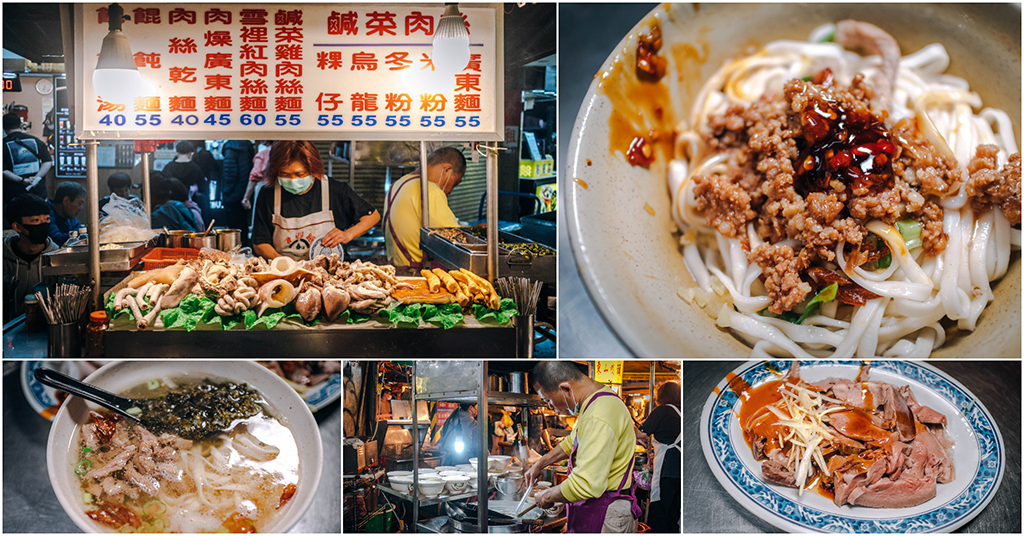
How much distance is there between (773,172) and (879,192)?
506 millimetres

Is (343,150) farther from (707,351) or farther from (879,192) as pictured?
(879,192)

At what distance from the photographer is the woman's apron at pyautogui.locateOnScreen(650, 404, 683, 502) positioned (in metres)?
3.60

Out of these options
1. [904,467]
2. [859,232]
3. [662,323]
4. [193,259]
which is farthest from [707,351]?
[193,259]

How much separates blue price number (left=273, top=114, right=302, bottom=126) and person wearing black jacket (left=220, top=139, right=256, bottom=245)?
18 cm

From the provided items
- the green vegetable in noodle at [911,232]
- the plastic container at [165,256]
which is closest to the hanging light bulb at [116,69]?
the plastic container at [165,256]

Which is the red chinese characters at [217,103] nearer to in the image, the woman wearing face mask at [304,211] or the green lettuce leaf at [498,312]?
the woman wearing face mask at [304,211]

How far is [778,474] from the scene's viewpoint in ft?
11.4

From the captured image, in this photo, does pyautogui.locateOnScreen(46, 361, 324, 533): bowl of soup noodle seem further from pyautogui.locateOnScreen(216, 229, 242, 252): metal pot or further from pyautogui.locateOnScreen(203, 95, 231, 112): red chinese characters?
pyautogui.locateOnScreen(203, 95, 231, 112): red chinese characters

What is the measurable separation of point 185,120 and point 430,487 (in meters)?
2.29

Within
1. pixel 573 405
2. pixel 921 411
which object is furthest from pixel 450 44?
pixel 921 411

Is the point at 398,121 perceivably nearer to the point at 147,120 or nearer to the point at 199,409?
the point at 147,120

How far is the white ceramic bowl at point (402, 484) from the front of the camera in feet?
11.7

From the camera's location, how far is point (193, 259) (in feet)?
11.6

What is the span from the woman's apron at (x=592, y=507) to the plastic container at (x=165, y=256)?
223cm
